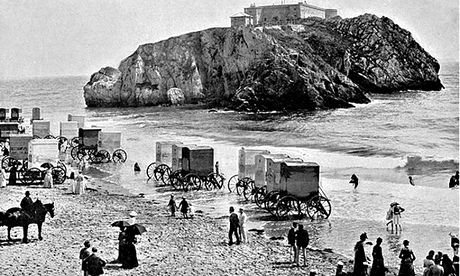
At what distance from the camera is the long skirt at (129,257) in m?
14.8

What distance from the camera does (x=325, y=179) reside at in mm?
33188

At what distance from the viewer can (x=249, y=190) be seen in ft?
90.1

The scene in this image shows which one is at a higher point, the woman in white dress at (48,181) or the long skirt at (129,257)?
the woman in white dress at (48,181)

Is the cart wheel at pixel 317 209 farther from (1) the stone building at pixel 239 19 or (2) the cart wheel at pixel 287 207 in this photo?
(1) the stone building at pixel 239 19

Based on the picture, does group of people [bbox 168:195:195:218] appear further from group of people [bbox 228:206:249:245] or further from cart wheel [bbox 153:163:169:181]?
cart wheel [bbox 153:163:169:181]

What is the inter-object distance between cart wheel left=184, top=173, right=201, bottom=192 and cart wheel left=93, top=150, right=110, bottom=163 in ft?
32.9

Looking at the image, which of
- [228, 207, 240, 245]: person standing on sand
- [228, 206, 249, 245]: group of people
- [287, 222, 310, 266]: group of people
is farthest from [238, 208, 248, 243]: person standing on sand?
[287, 222, 310, 266]: group of people

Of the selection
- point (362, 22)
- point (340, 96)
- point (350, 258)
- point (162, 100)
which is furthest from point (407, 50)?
point (350, 258)

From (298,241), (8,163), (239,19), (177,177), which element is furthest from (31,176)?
(239,19)

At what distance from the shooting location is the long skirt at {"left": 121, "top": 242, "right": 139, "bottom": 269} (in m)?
14.8

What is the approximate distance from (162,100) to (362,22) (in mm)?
47956

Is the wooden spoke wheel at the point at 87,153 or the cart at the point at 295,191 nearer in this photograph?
the cart at the point at 295,191

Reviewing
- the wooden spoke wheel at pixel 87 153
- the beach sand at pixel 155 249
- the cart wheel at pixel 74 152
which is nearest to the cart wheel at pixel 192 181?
the beach sand at pixel 155 249

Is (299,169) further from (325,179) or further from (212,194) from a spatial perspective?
(325,179)
